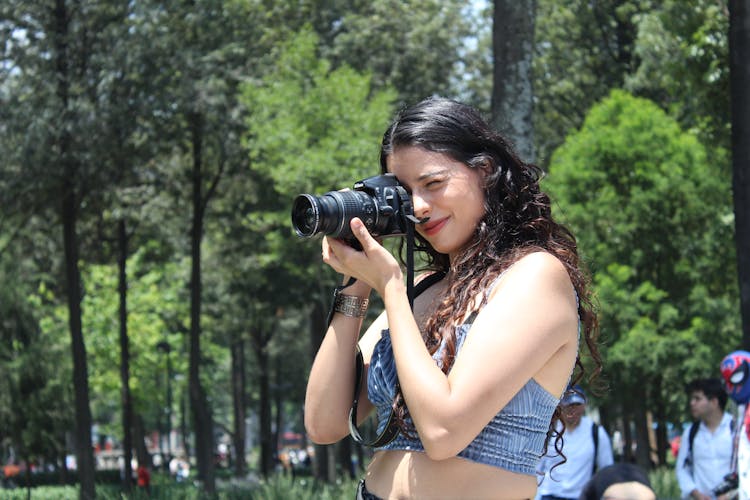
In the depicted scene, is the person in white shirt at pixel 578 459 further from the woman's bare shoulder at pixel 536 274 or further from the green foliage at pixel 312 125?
the green foliage at pixel 312 125

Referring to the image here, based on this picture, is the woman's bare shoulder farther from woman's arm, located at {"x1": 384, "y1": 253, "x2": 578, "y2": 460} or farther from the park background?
the park background

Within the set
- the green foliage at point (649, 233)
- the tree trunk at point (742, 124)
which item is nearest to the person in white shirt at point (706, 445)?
the tree trunk at point (742, 124)

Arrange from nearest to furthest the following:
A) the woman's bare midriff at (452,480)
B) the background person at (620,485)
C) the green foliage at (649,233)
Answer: the woman's bare midriff at (452,480), the background person at (620,485), the green foliage at (649,233)

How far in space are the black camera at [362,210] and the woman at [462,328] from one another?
0.03m

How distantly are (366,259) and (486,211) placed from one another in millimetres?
298

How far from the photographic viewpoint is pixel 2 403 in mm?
25266

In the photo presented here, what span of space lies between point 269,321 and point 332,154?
10.6 metres

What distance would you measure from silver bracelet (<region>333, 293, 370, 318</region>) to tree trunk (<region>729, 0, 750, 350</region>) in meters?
6.02

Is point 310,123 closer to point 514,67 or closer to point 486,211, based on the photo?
point 514,67

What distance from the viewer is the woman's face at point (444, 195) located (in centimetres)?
249

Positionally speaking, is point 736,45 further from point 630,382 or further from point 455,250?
point 630,382

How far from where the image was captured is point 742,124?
8023mm

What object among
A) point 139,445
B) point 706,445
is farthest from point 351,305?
point 139,445

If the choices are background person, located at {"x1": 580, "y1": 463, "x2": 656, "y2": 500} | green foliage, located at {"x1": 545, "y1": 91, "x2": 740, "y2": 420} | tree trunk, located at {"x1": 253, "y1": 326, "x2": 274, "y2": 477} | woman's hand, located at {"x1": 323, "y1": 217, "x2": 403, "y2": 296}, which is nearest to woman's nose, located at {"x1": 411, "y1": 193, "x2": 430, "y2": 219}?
woman's hand, located at {"x1": 323, "y1": 217, "x2": 403, "y2": 296}
